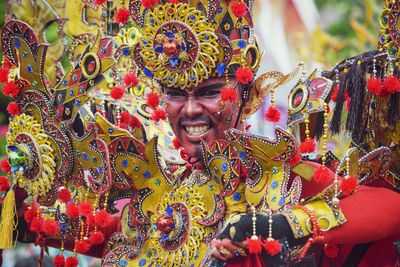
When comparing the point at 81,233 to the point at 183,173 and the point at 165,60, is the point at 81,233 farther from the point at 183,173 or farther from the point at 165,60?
the point at 165,60

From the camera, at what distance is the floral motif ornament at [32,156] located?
480 centimetres

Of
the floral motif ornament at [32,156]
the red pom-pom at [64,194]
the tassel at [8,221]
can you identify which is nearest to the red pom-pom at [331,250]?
the red pom-pom at [64,194]

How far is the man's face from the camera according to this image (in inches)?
170

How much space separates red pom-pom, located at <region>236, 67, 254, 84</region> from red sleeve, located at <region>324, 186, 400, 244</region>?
2.04 feet

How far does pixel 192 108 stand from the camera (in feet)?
14.2

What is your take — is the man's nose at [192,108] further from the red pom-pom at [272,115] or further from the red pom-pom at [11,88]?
the red pom-pom at [11,88]

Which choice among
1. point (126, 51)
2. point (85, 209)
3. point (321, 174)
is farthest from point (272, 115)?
point (85, 209)

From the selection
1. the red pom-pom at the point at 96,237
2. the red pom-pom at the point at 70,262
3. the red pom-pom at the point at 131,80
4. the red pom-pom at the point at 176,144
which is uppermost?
the red pom-pom at the point at 131,80

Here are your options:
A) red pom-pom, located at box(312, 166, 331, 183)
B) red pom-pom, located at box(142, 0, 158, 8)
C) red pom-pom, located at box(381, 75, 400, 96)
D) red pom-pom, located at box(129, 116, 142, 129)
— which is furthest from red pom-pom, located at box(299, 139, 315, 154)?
red pom-pom, located at box(129, 116, 142, 129)

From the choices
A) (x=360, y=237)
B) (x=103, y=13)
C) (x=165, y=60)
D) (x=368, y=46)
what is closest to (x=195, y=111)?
(x=165, y=60)

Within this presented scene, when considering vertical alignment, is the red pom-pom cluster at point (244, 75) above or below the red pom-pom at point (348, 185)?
above

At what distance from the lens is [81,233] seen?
4801mm

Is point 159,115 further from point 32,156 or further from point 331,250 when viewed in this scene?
point 331,250

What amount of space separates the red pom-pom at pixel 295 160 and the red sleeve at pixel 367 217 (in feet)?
0.71
